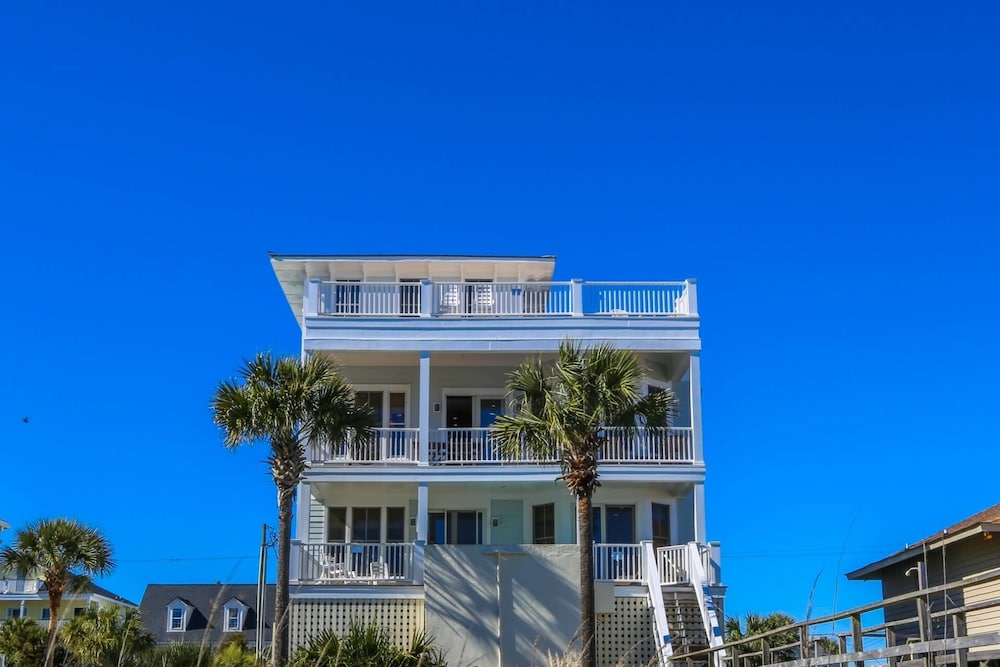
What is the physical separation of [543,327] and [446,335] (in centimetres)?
223

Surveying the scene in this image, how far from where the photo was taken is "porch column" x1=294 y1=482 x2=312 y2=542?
94.6 feet

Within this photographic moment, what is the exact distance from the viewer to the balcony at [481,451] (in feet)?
96.4

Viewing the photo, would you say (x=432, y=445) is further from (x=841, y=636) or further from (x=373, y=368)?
(x=841, y=636)

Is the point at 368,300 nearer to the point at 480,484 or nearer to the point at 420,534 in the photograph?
the point at 480,484

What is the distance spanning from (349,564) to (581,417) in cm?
685

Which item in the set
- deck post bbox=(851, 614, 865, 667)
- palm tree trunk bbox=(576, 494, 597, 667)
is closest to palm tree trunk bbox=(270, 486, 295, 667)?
palm tree trunk bbox=(576, 494, 597, 667)

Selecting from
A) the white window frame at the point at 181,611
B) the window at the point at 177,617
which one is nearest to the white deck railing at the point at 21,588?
the white window frame at the point at 181,611

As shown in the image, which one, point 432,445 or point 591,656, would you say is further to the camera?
point 432,445

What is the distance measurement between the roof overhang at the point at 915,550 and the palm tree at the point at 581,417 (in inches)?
214

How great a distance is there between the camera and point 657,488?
30.9 metres

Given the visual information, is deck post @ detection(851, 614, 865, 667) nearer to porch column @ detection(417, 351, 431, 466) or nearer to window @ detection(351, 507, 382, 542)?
porch column @ detection(417, 351, 431, 466)

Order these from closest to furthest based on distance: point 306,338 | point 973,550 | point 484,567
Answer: point 973,550, point 484,567, point 306,338

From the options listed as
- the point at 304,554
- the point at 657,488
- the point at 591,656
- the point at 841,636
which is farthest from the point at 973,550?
the point at 304,554

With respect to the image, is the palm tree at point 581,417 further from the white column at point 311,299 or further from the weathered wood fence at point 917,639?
the weathered wood fence at point 917,639
